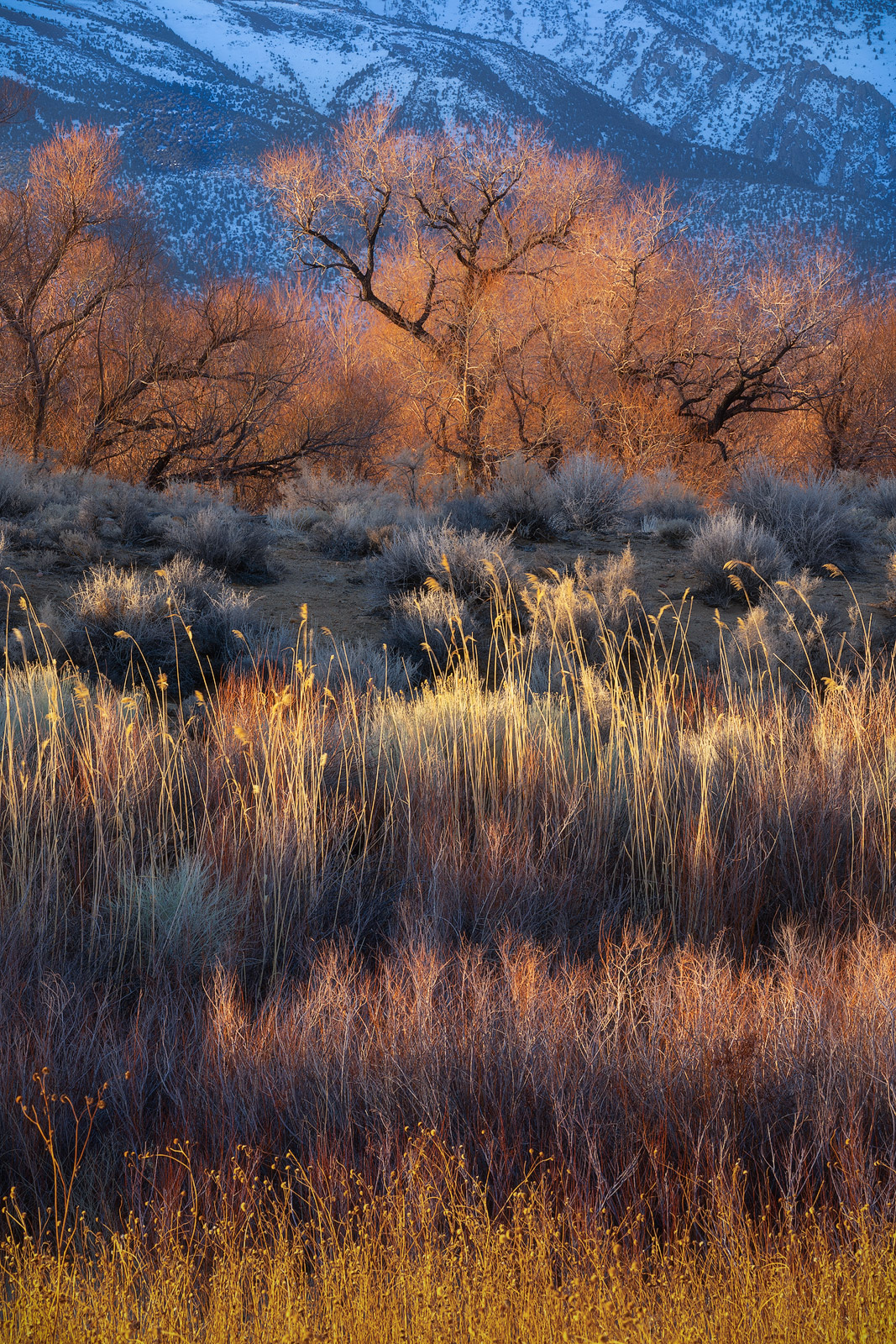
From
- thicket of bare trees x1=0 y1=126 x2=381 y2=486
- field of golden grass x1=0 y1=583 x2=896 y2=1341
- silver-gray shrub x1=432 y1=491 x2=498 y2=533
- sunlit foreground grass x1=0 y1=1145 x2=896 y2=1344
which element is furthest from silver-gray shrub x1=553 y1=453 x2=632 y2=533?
thicket of bare trees x1=0 y1=126 x2=381 y2=486

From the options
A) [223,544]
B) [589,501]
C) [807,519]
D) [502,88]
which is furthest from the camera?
[502,88]

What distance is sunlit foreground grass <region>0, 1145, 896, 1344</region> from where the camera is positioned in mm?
1314

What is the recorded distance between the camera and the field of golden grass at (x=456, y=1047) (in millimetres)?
1438

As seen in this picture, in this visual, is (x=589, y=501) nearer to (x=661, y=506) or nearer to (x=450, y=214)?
(x=661, y=506)

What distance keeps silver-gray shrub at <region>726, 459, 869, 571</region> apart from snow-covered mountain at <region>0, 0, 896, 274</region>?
73268 millimetres

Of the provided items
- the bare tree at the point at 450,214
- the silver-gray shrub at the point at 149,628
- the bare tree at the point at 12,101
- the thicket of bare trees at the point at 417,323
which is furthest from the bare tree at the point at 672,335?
the silver-gray shrub at the point at 149,628

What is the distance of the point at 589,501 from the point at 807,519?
9.02 ft

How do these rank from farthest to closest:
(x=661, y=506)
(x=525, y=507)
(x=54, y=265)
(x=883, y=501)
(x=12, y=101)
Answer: (x=12, y=101)
(x=54, y=265)
(x=883, y=501)
(x=661, y=506)
(x=525, y=507)

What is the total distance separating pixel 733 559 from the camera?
8.84 m

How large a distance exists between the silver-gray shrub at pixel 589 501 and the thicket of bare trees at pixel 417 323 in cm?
819

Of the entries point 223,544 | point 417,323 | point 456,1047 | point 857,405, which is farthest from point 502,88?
point 456,1047

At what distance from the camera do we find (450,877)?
3201 millimetres

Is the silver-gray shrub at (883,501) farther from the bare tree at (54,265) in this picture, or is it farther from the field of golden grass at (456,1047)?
the bare tree at (54,265)

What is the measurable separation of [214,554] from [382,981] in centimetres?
768
